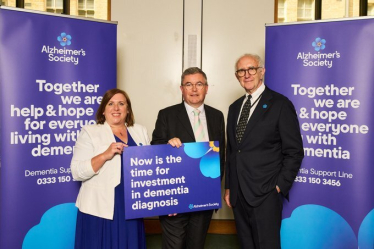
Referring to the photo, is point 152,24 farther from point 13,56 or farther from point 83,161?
point 83,161

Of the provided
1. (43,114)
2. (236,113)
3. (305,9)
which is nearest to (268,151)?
(236,113)

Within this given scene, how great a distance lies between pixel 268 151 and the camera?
7.36 ft

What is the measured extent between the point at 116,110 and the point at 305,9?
11.8ft

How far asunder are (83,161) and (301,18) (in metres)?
3.87

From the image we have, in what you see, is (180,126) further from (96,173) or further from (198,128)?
(96,173)

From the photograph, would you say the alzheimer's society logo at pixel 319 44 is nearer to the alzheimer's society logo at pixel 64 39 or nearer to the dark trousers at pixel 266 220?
the dark trousers at pixel 266 220

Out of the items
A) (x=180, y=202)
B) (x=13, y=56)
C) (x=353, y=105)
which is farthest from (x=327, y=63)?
(x=13, y=56)

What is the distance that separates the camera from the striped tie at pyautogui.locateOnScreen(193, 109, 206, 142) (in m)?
2.42

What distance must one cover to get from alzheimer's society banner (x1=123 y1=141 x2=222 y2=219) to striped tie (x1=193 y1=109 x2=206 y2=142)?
0.17 metres

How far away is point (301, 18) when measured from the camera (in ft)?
15.3

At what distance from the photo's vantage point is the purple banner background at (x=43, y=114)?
8.50ft

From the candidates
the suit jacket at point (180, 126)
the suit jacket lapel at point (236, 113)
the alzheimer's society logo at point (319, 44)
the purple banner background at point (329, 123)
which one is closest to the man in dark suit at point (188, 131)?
the suit jacket at point (180, 126)

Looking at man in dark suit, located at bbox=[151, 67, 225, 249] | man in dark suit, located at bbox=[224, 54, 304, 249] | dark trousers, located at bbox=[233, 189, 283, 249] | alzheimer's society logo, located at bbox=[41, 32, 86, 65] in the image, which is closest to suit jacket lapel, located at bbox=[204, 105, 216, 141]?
man in dark suit, located at bbox=[151, 67, 225, 249]

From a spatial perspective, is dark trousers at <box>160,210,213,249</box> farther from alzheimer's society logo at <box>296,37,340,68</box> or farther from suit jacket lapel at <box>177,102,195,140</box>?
alzheimer's society logo at <box>296,37,340,68</box>
